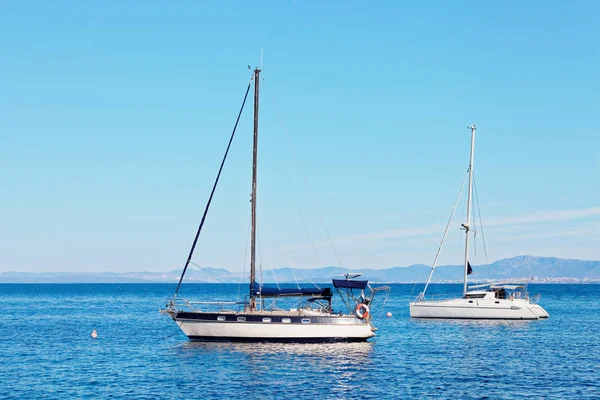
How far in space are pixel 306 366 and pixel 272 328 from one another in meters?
8.48

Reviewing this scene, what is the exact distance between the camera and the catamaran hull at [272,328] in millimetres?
51000

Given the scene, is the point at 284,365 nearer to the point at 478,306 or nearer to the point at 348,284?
the point at 348,284

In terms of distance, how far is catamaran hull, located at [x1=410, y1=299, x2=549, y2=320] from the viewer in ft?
251

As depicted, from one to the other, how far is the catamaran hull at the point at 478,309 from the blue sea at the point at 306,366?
9.08 meters

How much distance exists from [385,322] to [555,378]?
38379mm

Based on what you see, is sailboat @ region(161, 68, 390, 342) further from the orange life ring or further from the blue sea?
the blue sea

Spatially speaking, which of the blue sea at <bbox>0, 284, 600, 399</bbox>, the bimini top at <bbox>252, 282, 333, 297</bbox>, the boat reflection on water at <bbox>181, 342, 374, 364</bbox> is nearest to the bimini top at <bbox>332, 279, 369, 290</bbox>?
the bimini top at <bbox>252, 282, 333, 297</bbox>

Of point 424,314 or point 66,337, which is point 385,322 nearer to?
point 424,314

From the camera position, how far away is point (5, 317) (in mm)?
91688

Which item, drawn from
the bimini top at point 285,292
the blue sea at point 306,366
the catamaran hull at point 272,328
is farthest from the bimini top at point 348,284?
the blue sea at point 306,366

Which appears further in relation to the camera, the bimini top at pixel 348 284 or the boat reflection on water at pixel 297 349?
the bimini top at pixel 348 284

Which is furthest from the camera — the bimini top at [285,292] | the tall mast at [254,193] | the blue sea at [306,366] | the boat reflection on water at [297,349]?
the tall mast at [254,193]

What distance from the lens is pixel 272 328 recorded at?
2008 inches

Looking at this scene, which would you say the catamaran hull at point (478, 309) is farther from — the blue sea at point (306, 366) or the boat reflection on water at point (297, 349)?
the boat reflection on water at point (297, 349)
